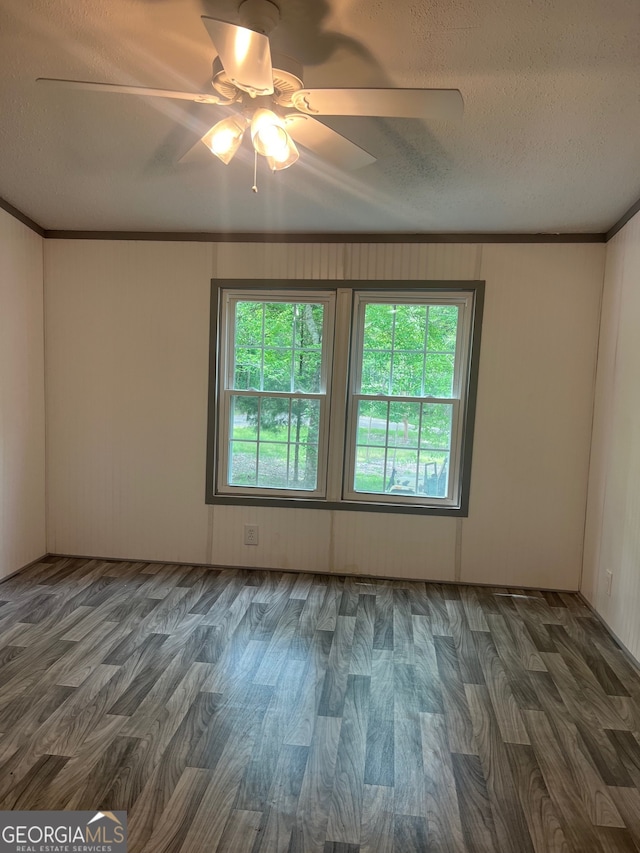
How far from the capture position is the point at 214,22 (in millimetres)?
1252

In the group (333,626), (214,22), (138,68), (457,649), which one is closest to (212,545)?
(333,626)

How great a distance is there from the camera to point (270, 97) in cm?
169

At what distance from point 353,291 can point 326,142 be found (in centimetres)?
178

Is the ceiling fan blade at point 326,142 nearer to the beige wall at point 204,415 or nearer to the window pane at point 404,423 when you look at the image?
the beige wall at point 204,415

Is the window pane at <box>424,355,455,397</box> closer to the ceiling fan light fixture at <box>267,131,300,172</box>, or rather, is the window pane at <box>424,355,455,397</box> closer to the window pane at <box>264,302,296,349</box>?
the window pane at <box>264,302,296,349</box>

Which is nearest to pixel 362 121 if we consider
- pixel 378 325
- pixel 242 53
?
pixel 242 53

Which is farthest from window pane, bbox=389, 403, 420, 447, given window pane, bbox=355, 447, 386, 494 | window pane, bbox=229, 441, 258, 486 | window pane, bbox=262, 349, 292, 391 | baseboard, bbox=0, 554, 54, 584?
baseboard, bbox=0, 554, 54, 584

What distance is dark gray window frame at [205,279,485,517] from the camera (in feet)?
11.7

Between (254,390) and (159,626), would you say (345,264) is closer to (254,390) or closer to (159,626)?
(254,390)

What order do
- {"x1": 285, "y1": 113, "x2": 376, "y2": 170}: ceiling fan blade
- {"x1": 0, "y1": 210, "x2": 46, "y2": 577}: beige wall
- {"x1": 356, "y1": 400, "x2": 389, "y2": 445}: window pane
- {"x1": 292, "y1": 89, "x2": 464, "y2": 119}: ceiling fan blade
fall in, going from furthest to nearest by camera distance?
{"x1": 356, "y1": 400, "x2": 389, "y2": 445}: window pane
{"x1": 0, "y1": 210, "x2": 46, "y2": 577}: beige wall
{"x1": 285, "y1": 113, "x2": 376, "y2": 170}: ceiling fan blade
{"x1": 292, "y1": 89, "x2": 464, "y2": 119}: ceiling fan blade

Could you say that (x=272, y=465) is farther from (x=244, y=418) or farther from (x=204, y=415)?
(x=204, y=415)

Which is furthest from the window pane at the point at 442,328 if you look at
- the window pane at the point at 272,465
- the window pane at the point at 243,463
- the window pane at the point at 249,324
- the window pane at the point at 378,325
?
the window pane at the point at 243,463

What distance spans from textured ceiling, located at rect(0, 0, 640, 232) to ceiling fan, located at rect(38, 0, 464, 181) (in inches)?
5.6

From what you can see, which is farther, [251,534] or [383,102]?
[251,534]
